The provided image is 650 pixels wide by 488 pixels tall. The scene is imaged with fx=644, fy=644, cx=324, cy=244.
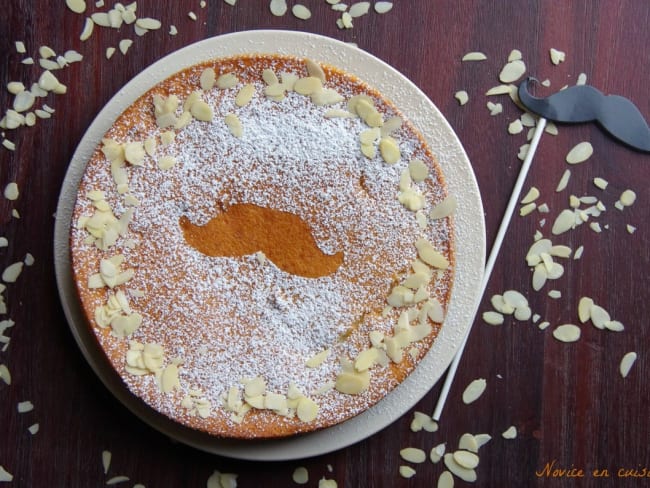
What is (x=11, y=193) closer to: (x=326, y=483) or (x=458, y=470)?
(x=326, y=483)

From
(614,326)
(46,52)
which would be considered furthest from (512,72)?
(46,52)

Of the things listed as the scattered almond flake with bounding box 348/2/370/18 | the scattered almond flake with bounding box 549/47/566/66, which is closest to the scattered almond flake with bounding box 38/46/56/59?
the scattered almond flake with bounding box 348/2/370/18

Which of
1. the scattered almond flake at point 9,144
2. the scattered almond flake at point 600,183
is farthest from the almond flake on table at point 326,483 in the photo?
the scattered almond flake at point 9,144

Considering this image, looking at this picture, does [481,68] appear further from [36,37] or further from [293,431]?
[36,37]

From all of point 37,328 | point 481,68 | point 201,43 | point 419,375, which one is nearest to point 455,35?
point 481,68

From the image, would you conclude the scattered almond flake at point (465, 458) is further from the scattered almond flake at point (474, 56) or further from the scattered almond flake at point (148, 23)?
the scattered almond flake at point (148, 23)
